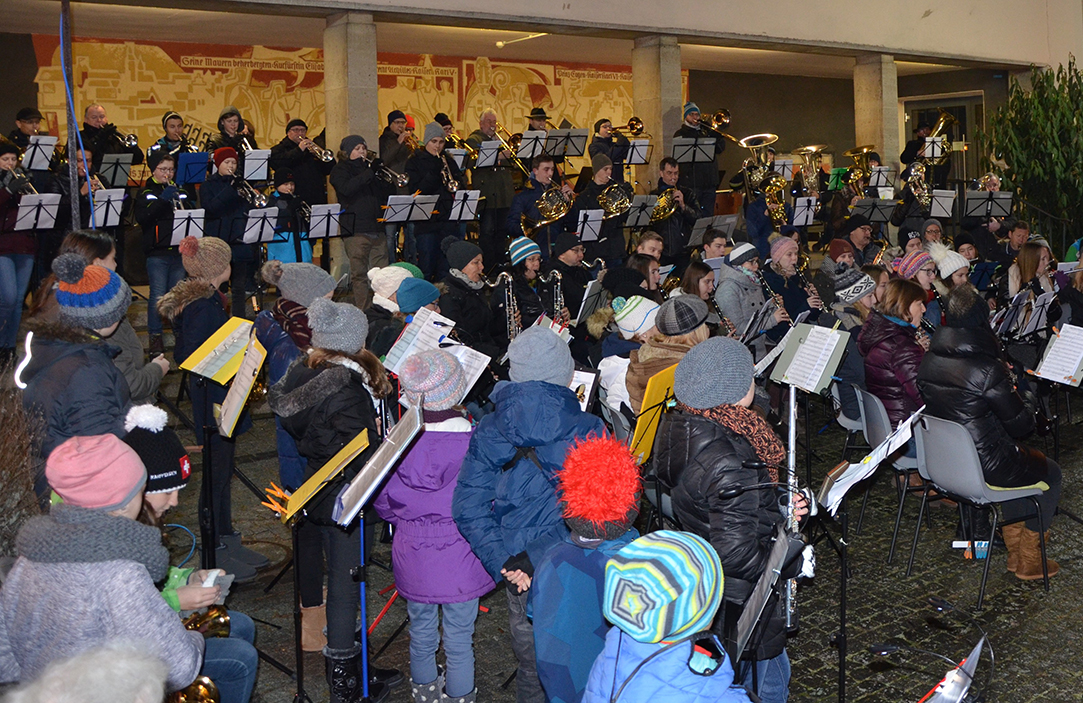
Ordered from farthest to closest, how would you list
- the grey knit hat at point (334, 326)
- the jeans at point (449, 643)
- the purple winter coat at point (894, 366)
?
the purple winter coat at point (894, 366)
the grey knit hat at point (334, 326)
the jeans at point (449, 643)

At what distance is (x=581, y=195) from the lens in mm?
11516

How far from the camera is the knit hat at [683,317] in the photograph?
522 cm

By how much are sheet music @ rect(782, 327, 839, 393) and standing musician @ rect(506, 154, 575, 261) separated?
6.18m

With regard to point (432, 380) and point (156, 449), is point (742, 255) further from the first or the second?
point (156, 449)

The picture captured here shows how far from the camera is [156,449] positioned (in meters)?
3.88

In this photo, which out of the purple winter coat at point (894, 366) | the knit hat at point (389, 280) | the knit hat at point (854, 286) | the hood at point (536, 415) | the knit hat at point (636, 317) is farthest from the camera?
the knit hat at point (854, 286)

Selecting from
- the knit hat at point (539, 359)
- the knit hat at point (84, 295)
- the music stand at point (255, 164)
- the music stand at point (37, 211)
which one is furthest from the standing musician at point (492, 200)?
the knit hat at point (539, 359)

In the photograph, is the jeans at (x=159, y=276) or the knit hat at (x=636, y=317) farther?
the jeans at (x=159, y=276)

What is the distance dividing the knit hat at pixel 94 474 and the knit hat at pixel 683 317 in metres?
2.91

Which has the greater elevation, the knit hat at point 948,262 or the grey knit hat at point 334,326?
the knit hat at point 948,262

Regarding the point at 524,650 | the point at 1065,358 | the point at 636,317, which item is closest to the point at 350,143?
the point at 636,317

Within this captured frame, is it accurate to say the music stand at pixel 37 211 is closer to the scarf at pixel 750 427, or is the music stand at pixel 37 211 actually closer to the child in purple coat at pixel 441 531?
the child in purple coat at pixel 441 531

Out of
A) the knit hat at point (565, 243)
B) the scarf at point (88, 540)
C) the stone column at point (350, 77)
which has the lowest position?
the scarf at point (88, 540)

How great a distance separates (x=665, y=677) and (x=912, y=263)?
6.50 m
